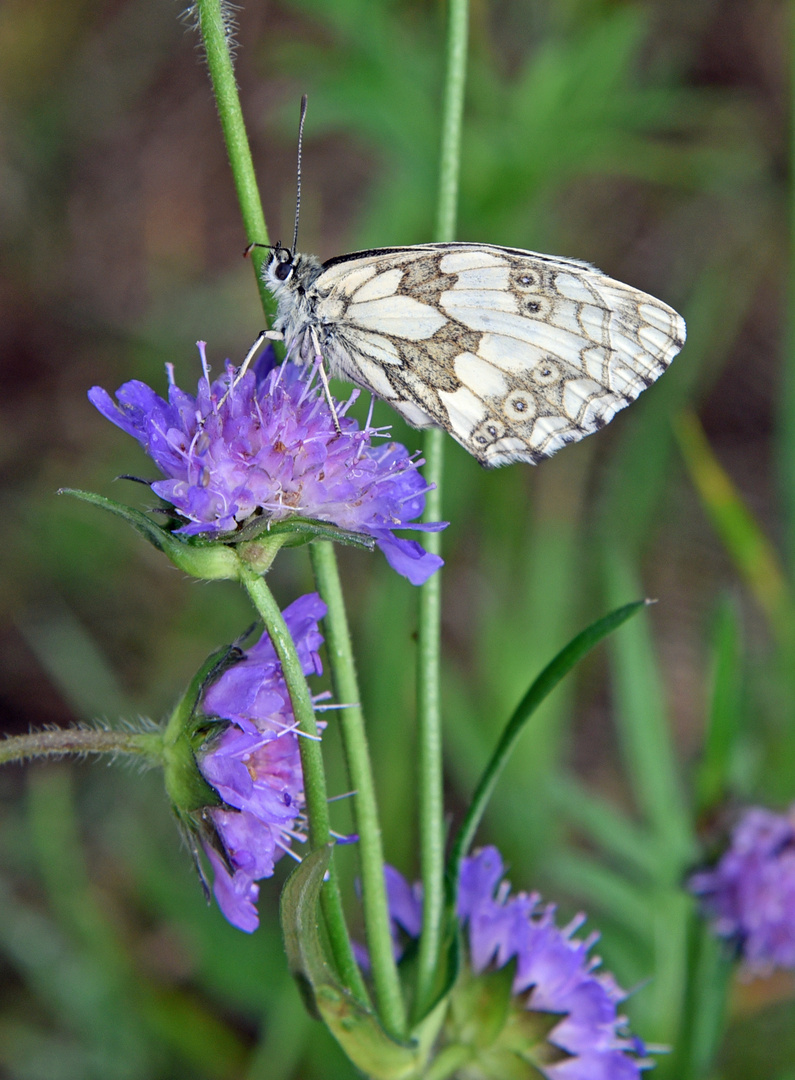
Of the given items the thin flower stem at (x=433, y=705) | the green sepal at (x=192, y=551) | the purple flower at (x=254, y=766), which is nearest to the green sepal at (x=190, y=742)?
the purple flower at (x=254, y=766)

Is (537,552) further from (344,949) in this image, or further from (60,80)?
(60,80)

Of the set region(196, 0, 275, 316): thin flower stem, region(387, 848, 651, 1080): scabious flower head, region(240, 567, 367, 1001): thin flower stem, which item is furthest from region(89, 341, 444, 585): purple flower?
region(387, 848, 651, 1080): scabious flower head

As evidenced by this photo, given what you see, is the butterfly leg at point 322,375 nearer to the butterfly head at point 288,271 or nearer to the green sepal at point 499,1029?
the butterfly head at point 288,271

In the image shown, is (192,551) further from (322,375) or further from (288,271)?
(288,271)

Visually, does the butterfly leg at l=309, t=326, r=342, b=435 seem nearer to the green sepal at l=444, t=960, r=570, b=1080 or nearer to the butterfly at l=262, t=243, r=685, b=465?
the butterfly at l=262, t=243, r=685, b=465

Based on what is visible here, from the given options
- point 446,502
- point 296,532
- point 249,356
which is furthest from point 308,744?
point 446,502

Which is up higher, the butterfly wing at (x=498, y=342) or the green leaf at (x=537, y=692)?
the butterfly wing at (x=498, y=342)

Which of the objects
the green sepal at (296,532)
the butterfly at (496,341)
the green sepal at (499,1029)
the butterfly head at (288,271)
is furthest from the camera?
the butterfly at (496,341)

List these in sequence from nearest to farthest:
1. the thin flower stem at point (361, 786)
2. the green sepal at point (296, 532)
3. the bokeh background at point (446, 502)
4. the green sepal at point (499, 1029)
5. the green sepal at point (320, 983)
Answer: the green sepal at point (320, 983), the green sepal at point (296, 532), the thin flower stem at point (361, 786), the green sepal at point (499, 1029), the bokeh background at point (446, 502)

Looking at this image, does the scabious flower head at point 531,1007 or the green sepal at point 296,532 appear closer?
the green sepal at point 296,532
